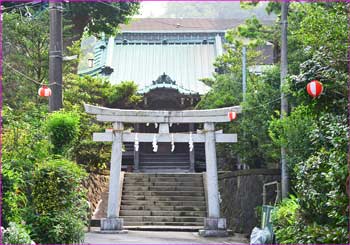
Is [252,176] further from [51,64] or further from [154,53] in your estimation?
[154,53]

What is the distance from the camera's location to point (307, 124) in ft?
41.7

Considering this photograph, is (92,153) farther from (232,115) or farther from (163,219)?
(232,115)

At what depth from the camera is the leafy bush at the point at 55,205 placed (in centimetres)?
994

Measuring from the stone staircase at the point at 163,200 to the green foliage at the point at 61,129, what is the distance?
22.8 feet

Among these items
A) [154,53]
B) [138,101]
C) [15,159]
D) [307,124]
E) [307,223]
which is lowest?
[307,223]

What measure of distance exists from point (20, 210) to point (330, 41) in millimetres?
5830

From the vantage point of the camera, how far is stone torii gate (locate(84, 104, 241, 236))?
16.8 metres

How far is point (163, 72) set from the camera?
27.5 metres

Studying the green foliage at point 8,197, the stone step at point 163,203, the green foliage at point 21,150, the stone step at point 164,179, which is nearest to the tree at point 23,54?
the green foliage at point 21,150

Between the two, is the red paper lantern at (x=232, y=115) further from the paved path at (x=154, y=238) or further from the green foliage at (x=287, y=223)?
the green foliage at (x=287, y=223)

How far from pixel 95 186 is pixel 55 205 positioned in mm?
11055

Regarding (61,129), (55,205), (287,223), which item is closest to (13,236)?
(55,205)

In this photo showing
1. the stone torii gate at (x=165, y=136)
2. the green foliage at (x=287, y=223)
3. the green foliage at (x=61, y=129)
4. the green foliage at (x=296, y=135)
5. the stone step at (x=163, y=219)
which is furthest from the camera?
the stone step at (x=163, y=219)

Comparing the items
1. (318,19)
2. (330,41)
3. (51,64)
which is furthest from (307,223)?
(51,64)
